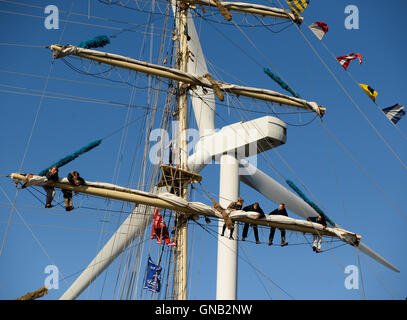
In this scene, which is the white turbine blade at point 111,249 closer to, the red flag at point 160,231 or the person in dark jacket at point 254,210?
the red flag at point 160,231

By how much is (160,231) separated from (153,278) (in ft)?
6.52

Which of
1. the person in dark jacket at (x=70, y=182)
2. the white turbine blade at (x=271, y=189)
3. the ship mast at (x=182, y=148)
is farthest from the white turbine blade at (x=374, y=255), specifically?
the person in dark jacket at (x=70, y=182)

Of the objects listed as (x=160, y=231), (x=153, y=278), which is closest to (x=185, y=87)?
(x=160, y=231)

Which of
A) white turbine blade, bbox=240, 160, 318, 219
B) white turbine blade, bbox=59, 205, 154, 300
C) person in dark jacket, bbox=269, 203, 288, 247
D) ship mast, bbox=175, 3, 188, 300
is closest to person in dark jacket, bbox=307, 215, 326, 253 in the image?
person in dark jacket, bbox=269, 203, 288, 247

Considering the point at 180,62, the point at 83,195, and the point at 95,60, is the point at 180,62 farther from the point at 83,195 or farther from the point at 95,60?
the point at 83,195

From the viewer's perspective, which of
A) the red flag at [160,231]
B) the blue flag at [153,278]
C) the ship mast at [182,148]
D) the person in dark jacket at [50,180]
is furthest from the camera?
the red flag at [160,231]

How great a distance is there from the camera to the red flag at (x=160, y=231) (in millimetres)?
28391

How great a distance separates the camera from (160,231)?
28.4 meters

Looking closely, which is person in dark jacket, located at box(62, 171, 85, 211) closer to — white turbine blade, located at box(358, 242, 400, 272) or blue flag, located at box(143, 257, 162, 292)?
blue flag, located at box(143, 257, 162, 292)

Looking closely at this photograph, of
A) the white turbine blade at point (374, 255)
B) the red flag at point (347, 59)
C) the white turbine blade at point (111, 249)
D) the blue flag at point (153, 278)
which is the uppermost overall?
the red flag at point (347, 59)

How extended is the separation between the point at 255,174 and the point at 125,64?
720 cm

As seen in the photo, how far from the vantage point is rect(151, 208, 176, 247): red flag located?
28.4 metres

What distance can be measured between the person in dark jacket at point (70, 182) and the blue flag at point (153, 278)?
4216mm
